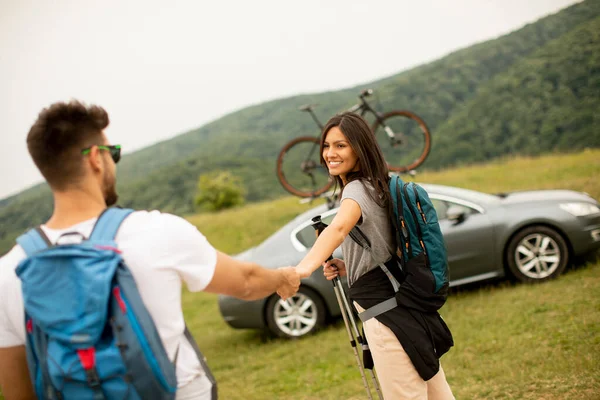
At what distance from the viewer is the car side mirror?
7.00 m

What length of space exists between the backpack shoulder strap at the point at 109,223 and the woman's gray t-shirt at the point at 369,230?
45.6 inches

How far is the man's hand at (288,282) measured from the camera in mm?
2490

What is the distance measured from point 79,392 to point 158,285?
41 centimetres

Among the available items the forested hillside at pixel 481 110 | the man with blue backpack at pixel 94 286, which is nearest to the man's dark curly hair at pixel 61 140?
the man with blue backpack at pixel 94 286

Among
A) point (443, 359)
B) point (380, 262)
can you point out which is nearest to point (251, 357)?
point (443, 359)

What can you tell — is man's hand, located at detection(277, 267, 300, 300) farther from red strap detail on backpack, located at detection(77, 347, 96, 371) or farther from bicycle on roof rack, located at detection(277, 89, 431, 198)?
bicycle on roof rack, located at detection(277, 89, 431, 198)

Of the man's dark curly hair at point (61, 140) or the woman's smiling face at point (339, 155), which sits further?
the woman's smiling face at point (339, 155)

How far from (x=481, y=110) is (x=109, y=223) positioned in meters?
59.7

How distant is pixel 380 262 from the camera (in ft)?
9.03

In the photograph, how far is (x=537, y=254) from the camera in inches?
278

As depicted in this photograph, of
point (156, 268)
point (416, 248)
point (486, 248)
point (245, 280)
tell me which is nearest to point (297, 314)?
point (486, 248)

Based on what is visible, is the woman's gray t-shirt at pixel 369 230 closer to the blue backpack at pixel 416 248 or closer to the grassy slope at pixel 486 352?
the blue backpack at pixel 416 248

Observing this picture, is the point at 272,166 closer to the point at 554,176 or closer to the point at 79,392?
the point at 554,176

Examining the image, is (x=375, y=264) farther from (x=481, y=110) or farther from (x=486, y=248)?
(x=481, y=110)
